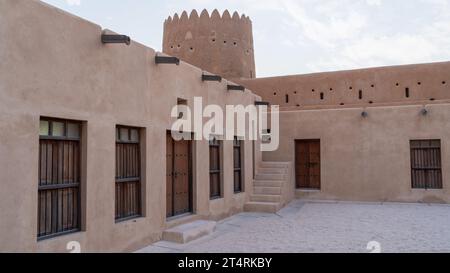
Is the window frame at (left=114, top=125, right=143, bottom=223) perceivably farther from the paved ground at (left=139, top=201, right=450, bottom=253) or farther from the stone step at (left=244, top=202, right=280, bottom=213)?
the stone step at (left=244, top=202, right=280, bottom=213)

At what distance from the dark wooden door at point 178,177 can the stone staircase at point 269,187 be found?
331cm

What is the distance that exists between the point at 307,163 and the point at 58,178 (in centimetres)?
1037

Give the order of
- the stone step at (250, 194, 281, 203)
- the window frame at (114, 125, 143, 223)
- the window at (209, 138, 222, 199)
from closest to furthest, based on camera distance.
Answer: the window frame at (114, 125, 143, 223) < the window at (209, 138, 222, 199) < the stone step at (250, 194, 281, 203)

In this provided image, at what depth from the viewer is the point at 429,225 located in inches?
372

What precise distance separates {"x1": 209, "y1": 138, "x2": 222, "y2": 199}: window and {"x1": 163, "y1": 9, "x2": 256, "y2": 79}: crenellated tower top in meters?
11.4

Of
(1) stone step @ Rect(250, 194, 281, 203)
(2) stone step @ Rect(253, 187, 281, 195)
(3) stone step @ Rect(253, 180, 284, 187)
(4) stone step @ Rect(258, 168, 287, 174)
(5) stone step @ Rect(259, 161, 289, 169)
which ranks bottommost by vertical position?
(1) stone step @ Rect(250, 194, 281, 203)

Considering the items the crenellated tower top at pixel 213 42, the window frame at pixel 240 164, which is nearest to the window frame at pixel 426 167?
the window frame at pixel 240 164

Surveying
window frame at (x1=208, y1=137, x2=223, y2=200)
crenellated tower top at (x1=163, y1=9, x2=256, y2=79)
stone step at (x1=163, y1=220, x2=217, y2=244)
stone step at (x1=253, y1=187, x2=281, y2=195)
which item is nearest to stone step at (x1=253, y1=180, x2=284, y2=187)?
stone step at (x1=253, y1=187, x2=281, y2=195)

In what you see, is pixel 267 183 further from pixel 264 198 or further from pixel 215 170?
pixel 215 170

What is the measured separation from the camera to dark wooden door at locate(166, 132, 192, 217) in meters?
8.48

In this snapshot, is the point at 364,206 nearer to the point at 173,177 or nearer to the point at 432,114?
the point at 432,114

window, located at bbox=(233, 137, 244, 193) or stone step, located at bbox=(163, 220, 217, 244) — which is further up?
window, located at bbox=(233, 137, 244, 193)

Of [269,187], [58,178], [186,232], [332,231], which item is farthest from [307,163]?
[58,178]

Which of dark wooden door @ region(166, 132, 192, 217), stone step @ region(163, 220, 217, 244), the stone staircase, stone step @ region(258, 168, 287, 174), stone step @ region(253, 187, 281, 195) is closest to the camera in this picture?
stone step @ region(163, 220, 217, 244)
